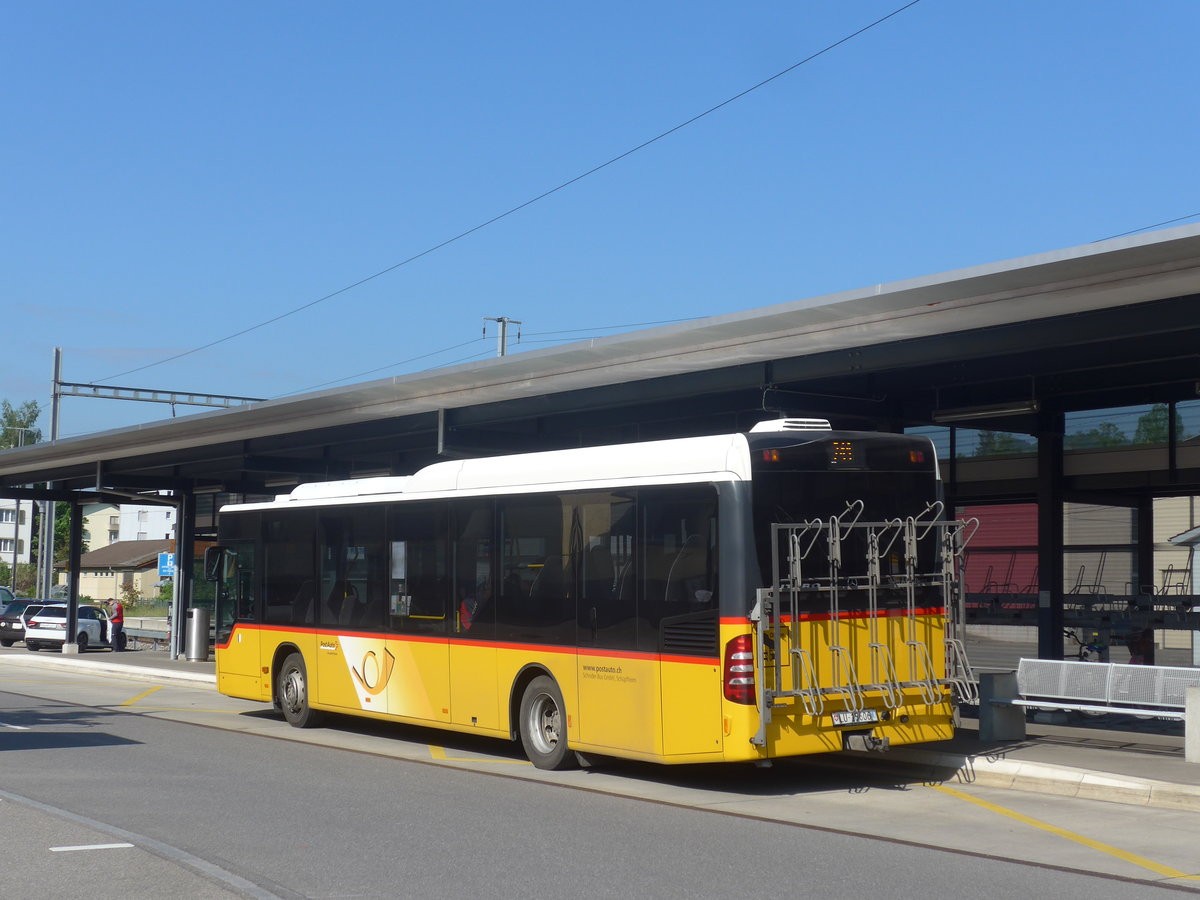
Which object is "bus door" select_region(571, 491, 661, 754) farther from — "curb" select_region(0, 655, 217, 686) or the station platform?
"curb" select_region(0, 655, 217, 686)

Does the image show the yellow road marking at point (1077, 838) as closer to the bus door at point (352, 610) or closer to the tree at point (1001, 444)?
the bus door at point (352, 610)

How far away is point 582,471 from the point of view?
13.2 m

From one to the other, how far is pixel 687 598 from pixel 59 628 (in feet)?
123

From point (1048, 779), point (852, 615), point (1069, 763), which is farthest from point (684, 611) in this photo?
point (1069, 763)

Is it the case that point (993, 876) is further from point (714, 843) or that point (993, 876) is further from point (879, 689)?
point (879, 689)

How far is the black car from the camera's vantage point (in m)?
45.4

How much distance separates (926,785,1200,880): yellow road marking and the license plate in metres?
1.02

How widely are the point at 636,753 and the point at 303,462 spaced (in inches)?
866

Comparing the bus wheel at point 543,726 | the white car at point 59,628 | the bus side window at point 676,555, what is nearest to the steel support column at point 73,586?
the white car at point 59,628

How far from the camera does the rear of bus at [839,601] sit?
11.3 m

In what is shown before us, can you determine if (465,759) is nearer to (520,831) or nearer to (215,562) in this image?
(520,831)

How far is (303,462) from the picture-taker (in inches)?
1288

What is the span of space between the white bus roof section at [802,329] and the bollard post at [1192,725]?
3.81 metres

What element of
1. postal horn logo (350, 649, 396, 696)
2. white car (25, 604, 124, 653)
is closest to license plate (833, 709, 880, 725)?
postal horn logo (350, 649, 396, 696)
